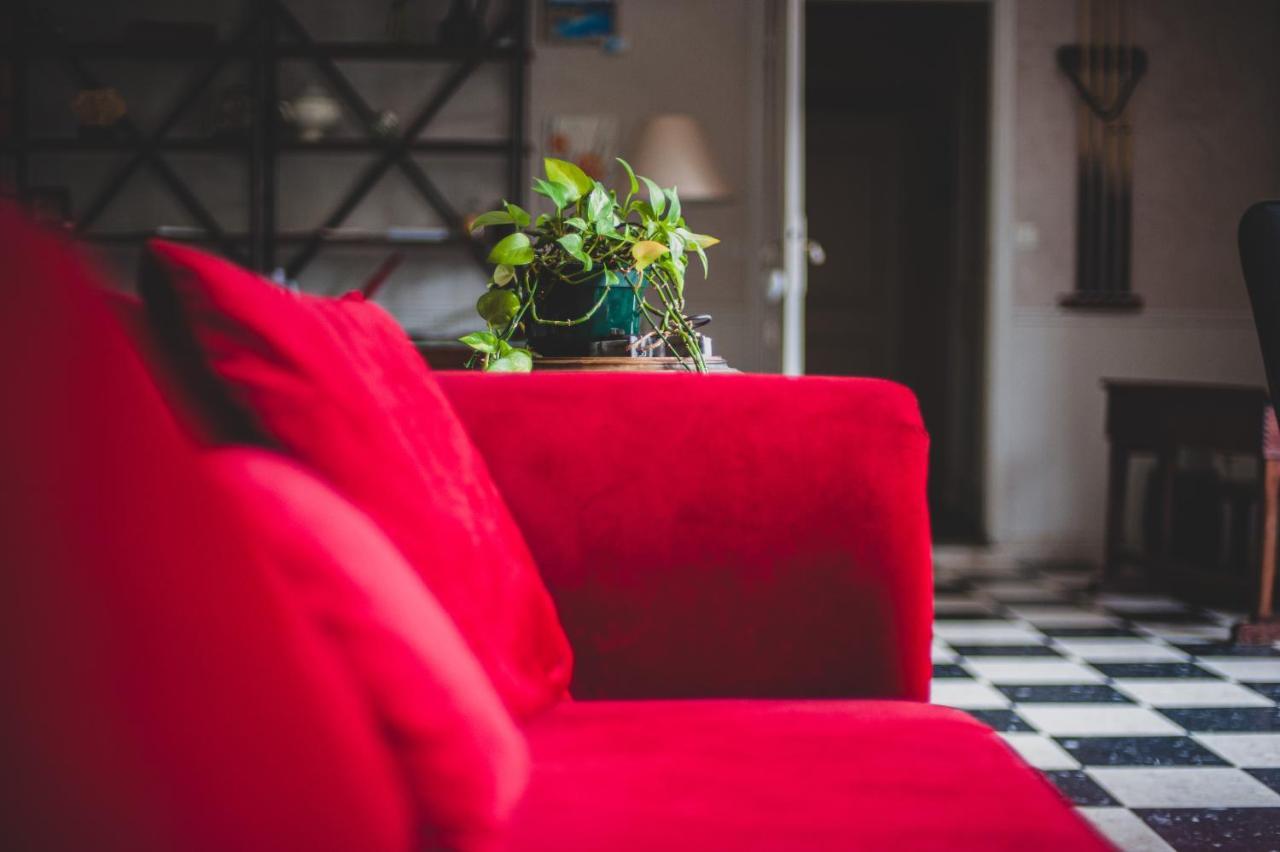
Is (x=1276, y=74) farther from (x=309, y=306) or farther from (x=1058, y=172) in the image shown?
(x=309, y=306)

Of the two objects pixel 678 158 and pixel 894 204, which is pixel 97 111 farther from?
pixel 894 204

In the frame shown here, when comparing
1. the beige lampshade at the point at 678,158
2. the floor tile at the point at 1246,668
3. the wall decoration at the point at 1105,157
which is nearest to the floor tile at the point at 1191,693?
the floor tile at the point at 1246,668

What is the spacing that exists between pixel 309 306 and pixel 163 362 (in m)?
0.15

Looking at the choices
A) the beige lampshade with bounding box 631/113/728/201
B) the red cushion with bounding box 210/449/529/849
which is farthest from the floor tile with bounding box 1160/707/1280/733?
the beige lampshade with bounding box 631/113/728/201

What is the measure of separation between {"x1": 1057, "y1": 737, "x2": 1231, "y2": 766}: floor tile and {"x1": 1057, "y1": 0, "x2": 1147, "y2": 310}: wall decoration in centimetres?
283

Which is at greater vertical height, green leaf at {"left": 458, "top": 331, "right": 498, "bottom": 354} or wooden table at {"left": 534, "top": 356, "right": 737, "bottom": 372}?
green leaf at {"left": 458, "top": 331, "right": 498, "bottom": 354}

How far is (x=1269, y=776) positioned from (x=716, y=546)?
5.11 ft

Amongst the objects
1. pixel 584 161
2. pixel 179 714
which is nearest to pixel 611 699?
pixel 179 714

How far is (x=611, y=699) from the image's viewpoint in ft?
3.92

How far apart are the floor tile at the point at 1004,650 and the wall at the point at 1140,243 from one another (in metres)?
1.76

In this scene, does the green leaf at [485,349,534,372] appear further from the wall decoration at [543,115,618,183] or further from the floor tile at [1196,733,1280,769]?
the wall decoration at [543,115,618,183]

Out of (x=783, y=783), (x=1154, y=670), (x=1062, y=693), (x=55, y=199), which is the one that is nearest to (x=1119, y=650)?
(x=1154, y=670)

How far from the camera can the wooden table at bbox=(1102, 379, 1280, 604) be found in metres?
3.35

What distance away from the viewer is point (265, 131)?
461 centimetres
